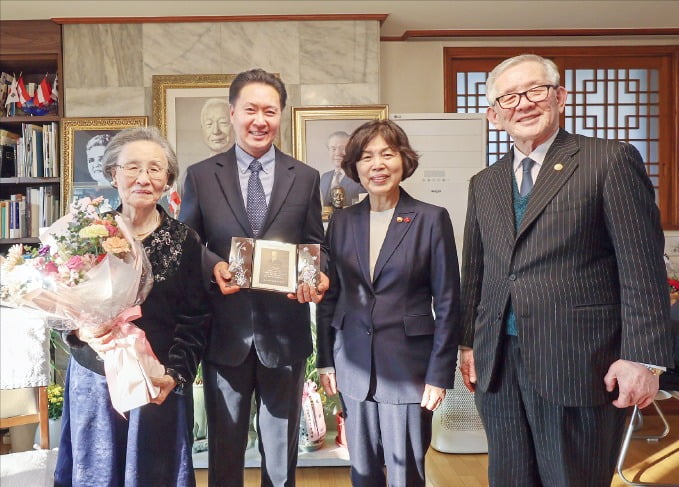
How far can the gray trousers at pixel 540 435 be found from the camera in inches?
63.4

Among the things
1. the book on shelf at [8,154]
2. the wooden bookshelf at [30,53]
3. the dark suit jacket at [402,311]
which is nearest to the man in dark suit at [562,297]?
the dark suit jacket at [402,311]

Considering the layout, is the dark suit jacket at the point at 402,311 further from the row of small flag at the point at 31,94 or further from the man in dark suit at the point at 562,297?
the row of small flag at the point at 31,94

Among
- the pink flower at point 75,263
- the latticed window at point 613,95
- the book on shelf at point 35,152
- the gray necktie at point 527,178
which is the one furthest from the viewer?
the latticed window at point 613,95

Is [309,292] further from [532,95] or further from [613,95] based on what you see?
[613,95]

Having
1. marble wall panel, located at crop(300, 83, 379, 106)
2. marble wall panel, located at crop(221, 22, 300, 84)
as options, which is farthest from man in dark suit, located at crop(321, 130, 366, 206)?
marble wall panel, located at crop(221, 22, 300, 84)

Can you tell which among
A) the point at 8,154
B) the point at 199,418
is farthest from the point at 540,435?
the point at 8,154

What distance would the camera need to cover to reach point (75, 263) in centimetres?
145

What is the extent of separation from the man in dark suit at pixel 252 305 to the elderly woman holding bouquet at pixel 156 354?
13cm

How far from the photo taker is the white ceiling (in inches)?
173

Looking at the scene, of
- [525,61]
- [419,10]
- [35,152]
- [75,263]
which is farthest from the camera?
[35,152]

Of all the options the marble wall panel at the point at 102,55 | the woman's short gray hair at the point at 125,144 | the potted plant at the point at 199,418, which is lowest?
the potted plant at the point at 199,418

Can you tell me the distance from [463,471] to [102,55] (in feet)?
12.9

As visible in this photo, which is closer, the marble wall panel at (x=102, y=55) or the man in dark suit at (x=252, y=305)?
the man in dark suit at (x=252, y=305)

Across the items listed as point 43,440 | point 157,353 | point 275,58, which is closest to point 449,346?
point 157,353
